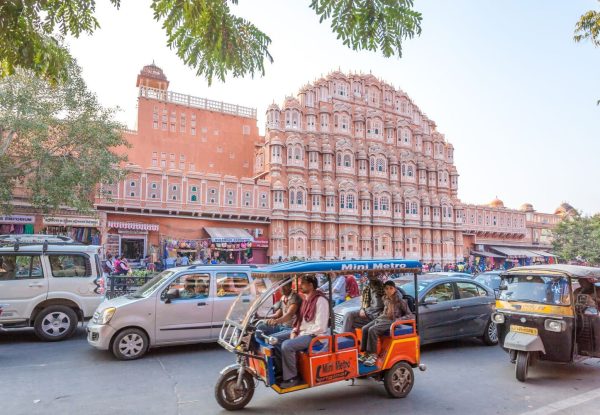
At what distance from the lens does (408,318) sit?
244 inches

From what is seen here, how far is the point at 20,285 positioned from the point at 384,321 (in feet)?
26.2

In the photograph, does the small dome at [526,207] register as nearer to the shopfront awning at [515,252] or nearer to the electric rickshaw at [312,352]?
the shopfront awning at [515,252]

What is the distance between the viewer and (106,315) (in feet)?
24.9

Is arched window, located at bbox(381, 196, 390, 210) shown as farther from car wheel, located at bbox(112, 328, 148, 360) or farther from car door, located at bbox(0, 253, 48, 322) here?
car wheel, located at bbox(112, 328, 148, 360)

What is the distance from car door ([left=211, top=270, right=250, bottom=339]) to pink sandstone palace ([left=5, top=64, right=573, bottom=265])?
1951cm

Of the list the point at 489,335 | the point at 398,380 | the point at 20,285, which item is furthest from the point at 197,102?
the point at 398,380

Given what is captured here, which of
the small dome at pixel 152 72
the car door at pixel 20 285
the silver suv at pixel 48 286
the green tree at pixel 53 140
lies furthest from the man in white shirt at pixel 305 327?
the small dome at pixel 152 72

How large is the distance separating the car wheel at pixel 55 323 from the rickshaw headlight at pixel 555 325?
9.57 meters

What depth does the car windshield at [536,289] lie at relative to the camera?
6.91 meters

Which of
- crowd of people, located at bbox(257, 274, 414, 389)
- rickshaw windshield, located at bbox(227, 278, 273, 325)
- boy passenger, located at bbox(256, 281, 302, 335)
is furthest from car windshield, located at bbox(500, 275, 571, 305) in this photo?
rickshaw windshield, located at bbox(227, 278, 273, 325)

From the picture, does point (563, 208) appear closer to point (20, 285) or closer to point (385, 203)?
point (385, 203)

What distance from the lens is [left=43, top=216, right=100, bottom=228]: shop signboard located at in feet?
78.0

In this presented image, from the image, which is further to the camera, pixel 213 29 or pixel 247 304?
pixel 247 304

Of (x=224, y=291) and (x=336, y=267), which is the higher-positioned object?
(x=336, y=267)
